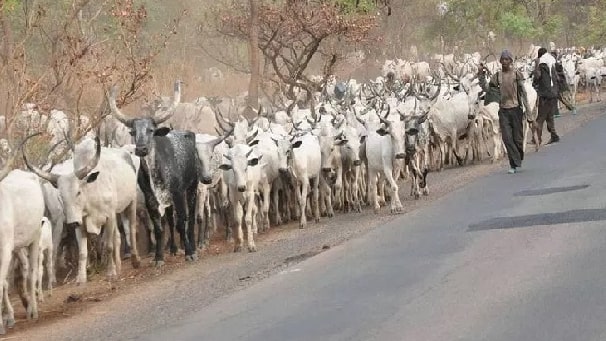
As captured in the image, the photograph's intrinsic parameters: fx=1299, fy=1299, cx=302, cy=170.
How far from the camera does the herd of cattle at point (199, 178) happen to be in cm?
1461

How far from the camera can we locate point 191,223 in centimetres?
1808

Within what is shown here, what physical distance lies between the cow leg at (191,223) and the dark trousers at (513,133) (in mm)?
5841

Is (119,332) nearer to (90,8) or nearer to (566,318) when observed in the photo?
(566,318)

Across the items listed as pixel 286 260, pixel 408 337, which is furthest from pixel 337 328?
pixel 286 260

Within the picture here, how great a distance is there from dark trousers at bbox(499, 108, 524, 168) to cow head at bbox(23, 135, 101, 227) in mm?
8365

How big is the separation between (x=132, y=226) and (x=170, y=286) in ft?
9.99

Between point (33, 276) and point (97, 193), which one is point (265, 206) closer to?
point (97, 193)

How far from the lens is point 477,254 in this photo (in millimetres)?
13039

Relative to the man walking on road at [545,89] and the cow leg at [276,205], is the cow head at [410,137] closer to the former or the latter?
the cow leg at [276,205]

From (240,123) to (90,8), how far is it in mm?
21894

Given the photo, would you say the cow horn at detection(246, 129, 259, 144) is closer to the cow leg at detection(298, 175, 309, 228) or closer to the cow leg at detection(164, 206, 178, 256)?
the cow leg at detection(298, 175, 309, 228)

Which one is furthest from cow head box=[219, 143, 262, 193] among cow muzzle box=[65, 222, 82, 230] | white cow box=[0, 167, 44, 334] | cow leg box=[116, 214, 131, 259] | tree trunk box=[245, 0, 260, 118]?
tree trunk box=[245, 0, 260, 118]

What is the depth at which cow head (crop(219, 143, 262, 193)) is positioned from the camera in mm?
18047

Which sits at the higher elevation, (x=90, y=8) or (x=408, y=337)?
(x=90, y=8)
